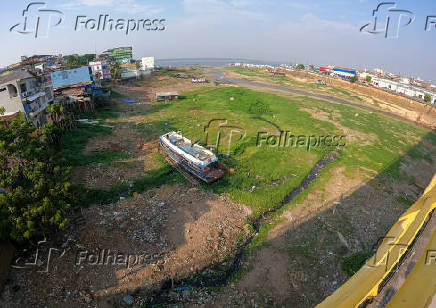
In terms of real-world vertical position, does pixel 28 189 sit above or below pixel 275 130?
above

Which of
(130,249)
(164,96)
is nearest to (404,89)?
(164,96)

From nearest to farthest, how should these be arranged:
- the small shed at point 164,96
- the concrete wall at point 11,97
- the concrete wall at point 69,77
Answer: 1. the concrete wall at point 11,97
2. the concrete wall at point 69,77
3. the small shed at point 164,96

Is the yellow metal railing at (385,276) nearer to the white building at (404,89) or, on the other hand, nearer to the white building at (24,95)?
the white building at (24,95)

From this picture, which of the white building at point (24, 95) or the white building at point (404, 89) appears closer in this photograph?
the white building at point (24, 95)

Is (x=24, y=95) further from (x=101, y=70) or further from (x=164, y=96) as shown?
(x=101, y=70)

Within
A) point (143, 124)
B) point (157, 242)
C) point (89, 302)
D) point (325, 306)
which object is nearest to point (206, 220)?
point (157, 242)

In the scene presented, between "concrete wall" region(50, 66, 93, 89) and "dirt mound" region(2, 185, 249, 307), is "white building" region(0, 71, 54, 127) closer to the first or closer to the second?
"concrete wall" region(50, 66, 93, 89)

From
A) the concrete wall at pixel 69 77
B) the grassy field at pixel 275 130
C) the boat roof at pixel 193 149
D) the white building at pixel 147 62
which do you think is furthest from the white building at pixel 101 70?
the boat roof at pixel 193 149
